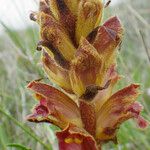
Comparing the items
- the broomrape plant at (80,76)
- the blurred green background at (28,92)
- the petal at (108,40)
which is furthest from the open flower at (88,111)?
the blurred green background at (28,92)

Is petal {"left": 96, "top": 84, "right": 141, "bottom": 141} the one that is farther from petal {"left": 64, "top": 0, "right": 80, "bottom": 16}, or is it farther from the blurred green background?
the blurred green background

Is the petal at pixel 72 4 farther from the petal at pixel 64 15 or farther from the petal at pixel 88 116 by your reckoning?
the petal at pixel 88 116

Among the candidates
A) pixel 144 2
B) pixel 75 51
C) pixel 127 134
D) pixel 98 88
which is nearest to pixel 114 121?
pixel 98 88

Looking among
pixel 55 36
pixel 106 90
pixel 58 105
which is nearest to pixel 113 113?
pixel 106 90

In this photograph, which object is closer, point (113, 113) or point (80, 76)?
point (80, 76)

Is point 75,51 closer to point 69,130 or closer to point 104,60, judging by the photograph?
point 104,60

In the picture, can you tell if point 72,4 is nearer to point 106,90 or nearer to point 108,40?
point 108,40

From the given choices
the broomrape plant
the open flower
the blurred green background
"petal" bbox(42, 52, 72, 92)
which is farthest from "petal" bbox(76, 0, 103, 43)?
the blurred green background
